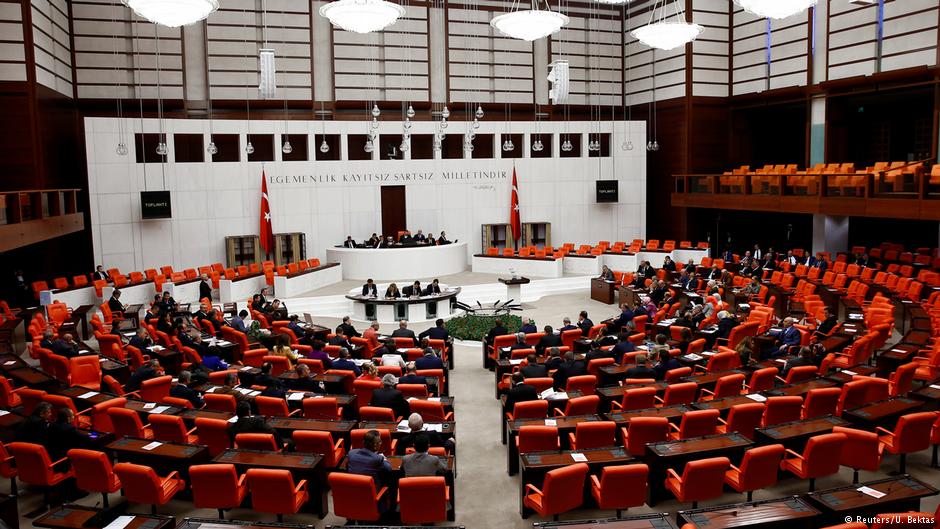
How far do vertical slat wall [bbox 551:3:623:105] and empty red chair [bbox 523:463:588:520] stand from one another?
23.8 m

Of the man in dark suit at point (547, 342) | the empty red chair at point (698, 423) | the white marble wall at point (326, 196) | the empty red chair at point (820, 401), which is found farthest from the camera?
the white marble wall at point (326, 196)

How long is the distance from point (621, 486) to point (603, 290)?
44.9ft

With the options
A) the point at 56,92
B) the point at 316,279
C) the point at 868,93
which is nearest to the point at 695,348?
the point at 316,279

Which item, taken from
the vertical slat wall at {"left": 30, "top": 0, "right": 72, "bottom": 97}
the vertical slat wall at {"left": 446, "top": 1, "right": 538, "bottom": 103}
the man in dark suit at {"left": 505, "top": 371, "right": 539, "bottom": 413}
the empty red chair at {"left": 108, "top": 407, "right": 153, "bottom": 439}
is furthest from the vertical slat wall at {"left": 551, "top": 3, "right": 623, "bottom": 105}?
the empty red chair at {"left": 108, "top": 407, "right": 153, "bottom": 439}

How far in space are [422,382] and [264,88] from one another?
9167mm

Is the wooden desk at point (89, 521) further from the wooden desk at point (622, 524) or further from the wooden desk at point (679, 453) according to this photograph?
the wooden desk at point (679, 453)

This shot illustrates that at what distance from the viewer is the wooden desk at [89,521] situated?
16.7 ft

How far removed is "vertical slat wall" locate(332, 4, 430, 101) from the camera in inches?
995

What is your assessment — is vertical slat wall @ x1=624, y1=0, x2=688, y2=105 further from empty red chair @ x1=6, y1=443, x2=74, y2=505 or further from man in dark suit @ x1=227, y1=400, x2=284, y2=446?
empty red chair @ x1=6, y1=443, x2=74, y2=505

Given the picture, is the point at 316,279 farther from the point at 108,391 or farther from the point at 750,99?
the point at 750,99

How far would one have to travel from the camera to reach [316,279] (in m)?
21.6

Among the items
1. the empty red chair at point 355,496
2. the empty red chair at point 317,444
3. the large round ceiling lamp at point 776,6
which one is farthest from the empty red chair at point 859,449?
the large round ceiling lamp at point 776,6

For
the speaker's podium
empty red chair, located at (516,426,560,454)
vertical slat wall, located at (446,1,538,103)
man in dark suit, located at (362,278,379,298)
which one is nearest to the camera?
empty red chair, located at (516,426,560,454)

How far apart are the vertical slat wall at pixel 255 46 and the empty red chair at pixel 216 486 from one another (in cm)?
2057
